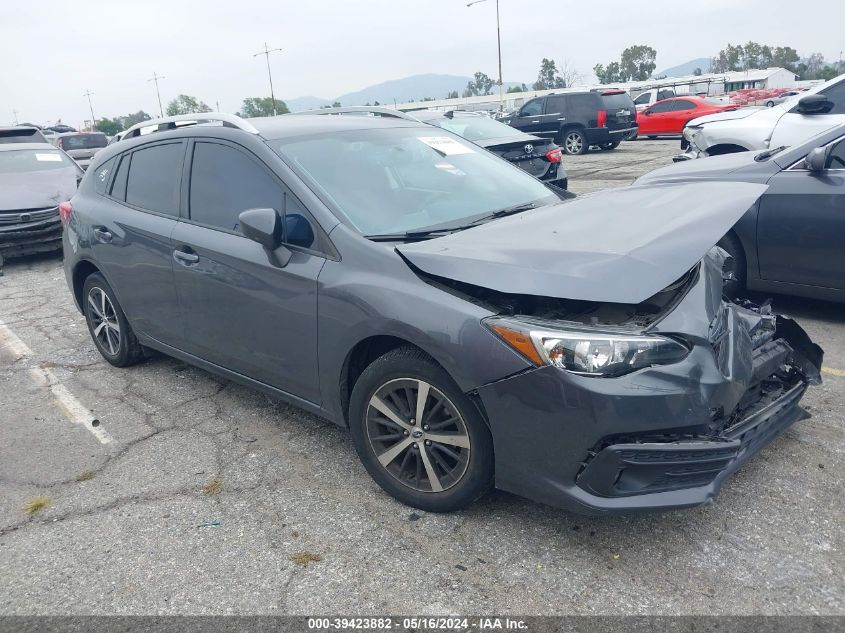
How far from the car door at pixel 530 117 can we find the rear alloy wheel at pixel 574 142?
892mm

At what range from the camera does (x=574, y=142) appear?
20.8 m

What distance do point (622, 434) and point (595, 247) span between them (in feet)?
2.44

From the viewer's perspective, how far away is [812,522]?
288 cm

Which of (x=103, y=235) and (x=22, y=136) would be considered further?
(x=22, y=136)

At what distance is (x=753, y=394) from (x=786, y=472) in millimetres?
450

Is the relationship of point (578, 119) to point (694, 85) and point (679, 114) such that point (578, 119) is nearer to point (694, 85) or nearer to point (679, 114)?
point (679, 114)

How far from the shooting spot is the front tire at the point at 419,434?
284 centimetres

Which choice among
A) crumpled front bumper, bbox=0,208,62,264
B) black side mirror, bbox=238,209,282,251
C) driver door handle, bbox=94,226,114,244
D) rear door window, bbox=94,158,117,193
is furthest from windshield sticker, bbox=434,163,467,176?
crumpled front bumper, bbox=0,208,62,264

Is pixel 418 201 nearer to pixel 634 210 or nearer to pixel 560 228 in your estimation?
pixel 560 228

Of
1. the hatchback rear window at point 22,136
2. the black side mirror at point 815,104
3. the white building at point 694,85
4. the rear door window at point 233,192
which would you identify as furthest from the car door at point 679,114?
the white building at point 694,85

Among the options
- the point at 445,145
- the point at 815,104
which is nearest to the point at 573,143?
the point at 815,104

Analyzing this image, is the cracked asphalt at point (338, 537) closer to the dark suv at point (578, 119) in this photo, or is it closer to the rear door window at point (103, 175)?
the rear door window at point (103, 175)

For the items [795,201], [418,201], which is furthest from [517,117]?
[418,201]

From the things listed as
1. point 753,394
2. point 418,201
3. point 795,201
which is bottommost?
point 753,394
